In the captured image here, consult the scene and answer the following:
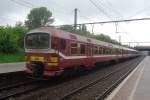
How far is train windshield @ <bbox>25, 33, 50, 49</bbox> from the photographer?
1595 centimetres

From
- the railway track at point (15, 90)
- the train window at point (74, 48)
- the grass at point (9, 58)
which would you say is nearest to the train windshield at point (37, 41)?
the railway track at point (15, 90)

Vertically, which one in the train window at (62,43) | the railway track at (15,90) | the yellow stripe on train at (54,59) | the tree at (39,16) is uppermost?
the tree at (39,16)

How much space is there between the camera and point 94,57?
24.1 meters

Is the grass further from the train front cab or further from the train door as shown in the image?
the train front cab

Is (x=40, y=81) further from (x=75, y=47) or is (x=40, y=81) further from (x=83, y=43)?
(x=83, y=43)

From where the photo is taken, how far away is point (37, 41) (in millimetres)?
16375

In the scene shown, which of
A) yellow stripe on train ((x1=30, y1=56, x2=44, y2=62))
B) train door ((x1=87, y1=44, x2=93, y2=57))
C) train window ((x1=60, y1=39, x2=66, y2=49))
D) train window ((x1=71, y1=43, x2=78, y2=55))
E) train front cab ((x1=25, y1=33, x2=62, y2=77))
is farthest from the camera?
train door ((x1=87, y1=44, x2=93, y2=57))

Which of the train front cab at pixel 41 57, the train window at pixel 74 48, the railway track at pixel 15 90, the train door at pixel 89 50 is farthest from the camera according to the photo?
the train door at pixel 89 50

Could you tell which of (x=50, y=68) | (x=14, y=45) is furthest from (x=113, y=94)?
(x=14, y=45)

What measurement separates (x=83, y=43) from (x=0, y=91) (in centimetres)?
856

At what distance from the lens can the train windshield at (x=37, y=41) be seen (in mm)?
15946

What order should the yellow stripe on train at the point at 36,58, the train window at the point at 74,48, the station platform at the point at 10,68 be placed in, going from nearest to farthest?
1. the yellow stripe on train at the point at 36,58
2. the train window at the point at 74,48
3. the station platform at the point at 10,68

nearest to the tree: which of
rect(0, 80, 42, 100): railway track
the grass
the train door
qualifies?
the grass

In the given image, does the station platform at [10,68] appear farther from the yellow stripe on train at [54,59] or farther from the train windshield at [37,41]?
the yellow stripe on train at [54,59]
